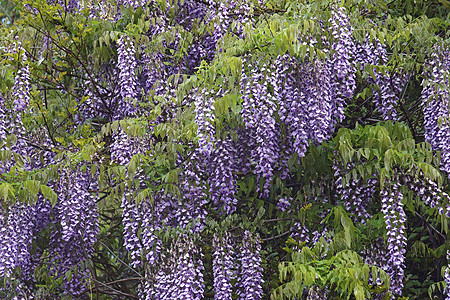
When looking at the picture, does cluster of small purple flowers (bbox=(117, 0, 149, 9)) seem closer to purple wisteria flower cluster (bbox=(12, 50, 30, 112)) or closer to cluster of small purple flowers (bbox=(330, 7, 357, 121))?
purple wisteria flower cluster (bbox=(12, 50, 30, 112))

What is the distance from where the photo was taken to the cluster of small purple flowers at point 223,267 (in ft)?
18.3

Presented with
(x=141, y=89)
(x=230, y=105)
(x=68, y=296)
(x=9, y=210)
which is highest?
(x=141, y=89)

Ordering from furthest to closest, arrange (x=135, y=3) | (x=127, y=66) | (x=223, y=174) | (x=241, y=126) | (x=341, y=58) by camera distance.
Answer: (x=135, y=3) → (x=127, y=66) → (x=241, y=126) → (x=223, y=174) → (x=341, y=58)

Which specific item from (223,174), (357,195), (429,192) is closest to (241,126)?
(223,174)

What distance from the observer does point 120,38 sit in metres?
6.29

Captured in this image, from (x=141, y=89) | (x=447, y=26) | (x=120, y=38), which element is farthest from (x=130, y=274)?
(x=447, y=26)

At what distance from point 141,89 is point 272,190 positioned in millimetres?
1612

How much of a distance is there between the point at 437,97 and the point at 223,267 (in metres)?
2.25

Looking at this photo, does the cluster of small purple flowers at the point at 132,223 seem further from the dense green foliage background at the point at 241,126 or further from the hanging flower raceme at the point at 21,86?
the hanging flower raceme at the point at 21,86

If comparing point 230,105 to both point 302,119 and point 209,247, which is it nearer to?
point 302,119

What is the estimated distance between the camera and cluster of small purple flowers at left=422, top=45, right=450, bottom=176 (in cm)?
542

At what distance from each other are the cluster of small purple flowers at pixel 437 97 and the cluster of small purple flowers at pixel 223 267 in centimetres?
189

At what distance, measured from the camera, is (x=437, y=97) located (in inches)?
215

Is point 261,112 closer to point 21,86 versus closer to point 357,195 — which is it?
point 357,195
